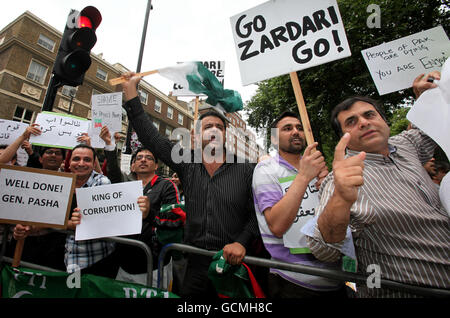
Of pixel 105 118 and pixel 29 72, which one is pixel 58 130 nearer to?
pixel 105 118

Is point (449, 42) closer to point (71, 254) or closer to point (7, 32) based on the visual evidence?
point (71, 254)

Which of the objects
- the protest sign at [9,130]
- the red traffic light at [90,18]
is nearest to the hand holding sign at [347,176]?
the red traffic light at [90,18]

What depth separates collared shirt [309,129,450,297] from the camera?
43.9 inches

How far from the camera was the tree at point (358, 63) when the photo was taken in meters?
6.30

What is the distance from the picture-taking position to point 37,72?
17281mm

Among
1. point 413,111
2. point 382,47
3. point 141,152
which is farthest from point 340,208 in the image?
point 141,152

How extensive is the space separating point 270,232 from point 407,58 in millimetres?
2079

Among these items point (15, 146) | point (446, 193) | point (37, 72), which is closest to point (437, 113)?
point (446, 193)

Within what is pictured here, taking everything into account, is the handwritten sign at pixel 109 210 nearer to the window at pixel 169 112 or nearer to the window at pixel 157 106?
the window at pixel 157 106

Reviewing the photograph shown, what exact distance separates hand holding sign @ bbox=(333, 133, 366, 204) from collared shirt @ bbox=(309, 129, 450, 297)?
174mm

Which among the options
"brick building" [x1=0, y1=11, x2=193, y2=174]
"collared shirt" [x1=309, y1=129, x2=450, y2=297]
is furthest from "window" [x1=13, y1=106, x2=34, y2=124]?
"collared shirt" [x1=309, y1=129, x2=450, y2=297]

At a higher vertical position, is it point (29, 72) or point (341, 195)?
point (29, 72)

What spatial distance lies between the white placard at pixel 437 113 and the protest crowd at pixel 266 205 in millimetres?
18

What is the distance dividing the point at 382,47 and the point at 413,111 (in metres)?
1.20
